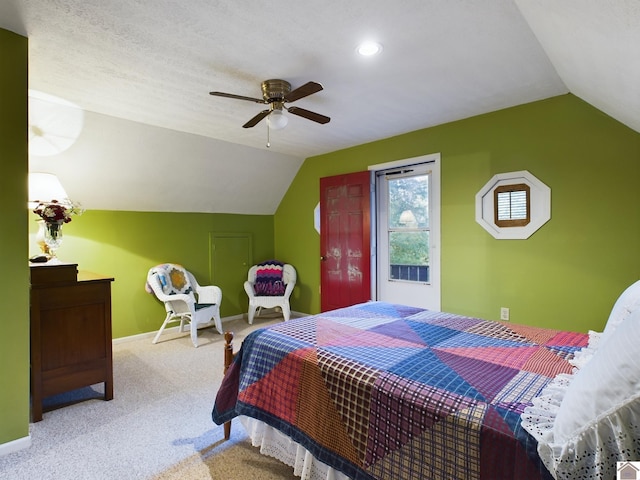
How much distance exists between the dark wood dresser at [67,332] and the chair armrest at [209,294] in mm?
1536

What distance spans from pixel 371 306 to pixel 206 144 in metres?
2.84

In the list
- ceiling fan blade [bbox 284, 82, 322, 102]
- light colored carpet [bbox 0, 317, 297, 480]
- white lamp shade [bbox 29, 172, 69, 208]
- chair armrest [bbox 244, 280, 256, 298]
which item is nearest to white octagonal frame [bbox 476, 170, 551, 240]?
ceiling fan blade [bbox 284, 82, 322, 102]

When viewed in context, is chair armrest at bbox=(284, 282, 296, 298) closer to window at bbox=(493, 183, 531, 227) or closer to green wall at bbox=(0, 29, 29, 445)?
window at bbox=(493, 183, 531, 227)

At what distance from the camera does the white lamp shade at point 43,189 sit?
9.30 ft

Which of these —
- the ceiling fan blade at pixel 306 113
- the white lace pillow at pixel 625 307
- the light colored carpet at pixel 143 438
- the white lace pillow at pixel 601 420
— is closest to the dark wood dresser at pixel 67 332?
the light colored carpet at pixel 143 438

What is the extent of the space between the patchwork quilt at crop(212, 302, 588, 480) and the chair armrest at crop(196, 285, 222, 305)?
89.0 inches

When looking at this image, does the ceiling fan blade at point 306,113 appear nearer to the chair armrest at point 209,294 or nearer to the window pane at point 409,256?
the window pane at point 409,256

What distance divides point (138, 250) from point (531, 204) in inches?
172

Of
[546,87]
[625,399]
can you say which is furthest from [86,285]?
[546,87]

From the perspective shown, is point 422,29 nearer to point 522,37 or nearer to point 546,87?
point 522,37

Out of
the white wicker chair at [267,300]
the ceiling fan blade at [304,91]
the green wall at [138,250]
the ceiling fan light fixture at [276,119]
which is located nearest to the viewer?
the ceiling fan blade at [304,91]

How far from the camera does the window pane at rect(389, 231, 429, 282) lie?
161 inches

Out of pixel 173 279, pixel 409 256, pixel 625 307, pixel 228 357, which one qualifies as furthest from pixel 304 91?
pixel 173 279

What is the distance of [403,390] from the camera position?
1.34 metres
